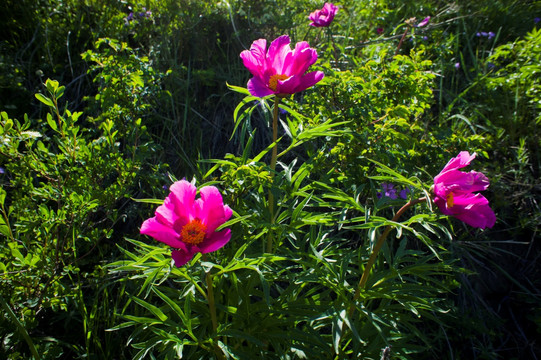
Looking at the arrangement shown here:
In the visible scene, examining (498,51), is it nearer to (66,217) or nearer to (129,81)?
(129,81)

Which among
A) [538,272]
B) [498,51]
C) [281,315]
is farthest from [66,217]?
[498,51]

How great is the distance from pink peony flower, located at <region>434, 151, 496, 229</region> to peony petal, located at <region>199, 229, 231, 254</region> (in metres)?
0.58

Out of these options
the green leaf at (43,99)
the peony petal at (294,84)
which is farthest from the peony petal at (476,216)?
the green leaf at (43,99)

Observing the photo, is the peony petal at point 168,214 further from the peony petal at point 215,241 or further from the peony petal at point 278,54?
the peony petal at point 278,54

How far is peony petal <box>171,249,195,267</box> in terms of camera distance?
1.11m

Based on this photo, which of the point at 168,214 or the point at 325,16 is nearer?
the point at 168,214

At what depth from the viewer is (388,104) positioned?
6.55 ft

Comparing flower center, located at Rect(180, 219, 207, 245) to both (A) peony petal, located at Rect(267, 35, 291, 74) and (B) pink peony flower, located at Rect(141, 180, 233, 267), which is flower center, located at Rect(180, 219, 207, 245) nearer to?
(B) pink peony flower, located at Rect(141, 180, 233, 267)

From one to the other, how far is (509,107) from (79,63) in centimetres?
291

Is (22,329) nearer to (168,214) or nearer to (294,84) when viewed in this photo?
(168,214)

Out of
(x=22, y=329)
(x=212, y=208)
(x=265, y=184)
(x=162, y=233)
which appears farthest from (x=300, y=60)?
(x=22, y=329)

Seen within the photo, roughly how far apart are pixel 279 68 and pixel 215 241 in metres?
0.63

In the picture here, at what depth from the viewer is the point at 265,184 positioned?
1429 millimetres

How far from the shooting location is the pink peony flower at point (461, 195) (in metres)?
1.17
